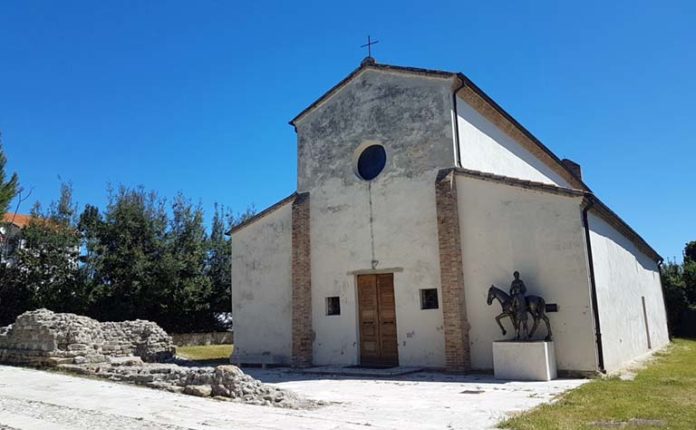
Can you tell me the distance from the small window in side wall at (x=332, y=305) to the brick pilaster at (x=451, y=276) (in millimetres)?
3578

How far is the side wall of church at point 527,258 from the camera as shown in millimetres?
12250

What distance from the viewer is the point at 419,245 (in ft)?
47.9

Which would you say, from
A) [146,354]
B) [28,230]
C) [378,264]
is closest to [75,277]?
[28,230]

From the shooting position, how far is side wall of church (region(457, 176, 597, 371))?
12250 millimetres

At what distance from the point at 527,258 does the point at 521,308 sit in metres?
1.40

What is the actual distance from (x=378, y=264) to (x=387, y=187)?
227 cm

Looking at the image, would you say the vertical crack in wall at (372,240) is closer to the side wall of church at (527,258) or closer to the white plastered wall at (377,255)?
the white plastered wall at (377,255)

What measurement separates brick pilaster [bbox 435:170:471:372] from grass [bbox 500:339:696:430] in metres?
3.29

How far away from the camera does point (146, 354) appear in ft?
55.9

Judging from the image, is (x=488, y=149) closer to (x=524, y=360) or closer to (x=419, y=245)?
(x=419, y=245)

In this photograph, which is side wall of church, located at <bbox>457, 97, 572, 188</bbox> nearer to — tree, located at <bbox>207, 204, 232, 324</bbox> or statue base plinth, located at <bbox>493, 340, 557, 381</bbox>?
statue base plinth, located at <bbox>493, 340, 557, 381</bbox>

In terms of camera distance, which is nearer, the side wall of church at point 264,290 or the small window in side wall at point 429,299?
the small window in side wall at point 429,299

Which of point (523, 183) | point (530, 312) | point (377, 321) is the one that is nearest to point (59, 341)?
point (377, 321)

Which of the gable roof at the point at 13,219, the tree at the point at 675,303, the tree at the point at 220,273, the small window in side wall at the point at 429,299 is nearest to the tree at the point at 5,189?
the gable roof at the point at 13,219
